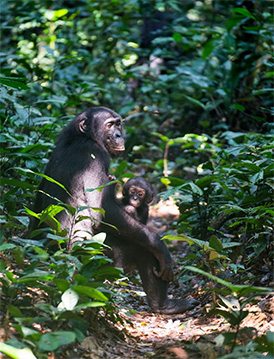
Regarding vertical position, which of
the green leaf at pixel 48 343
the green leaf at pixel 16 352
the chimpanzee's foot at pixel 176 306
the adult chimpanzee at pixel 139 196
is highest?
the green leaf at pixel 16 352

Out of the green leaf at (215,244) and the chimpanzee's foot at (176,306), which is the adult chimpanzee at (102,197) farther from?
the green leaf at (215,244)

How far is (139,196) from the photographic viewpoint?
5.57 meters

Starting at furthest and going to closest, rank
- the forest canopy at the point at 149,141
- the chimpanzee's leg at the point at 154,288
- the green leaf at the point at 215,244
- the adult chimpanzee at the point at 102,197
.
A: the chimpanzee's leg at the point at 154,288, the adult chimpanzee at the point at 102,197, the green leaf at the point at 215,244, the forest canopy at the point at 149,141

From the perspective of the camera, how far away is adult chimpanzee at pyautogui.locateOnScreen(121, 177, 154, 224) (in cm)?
548

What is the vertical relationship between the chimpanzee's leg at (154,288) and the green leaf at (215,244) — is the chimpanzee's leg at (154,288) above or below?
below

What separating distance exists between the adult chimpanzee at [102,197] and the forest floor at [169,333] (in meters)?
0.36

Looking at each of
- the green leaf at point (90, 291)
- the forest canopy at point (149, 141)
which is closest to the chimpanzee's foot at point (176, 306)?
the forest canopy at point (149, 141)

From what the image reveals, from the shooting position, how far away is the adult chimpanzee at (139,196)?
5484 mm

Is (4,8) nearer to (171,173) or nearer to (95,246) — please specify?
(171,173)

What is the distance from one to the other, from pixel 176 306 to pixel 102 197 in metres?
1.37

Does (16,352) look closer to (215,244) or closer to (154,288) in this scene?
(215,244)

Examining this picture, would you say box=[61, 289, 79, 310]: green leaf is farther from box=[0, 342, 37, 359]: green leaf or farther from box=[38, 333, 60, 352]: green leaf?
box=[0, 342, 37, 359]: green leaf

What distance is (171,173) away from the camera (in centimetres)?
887

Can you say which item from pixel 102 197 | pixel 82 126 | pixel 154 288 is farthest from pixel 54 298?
pixel 82 126
